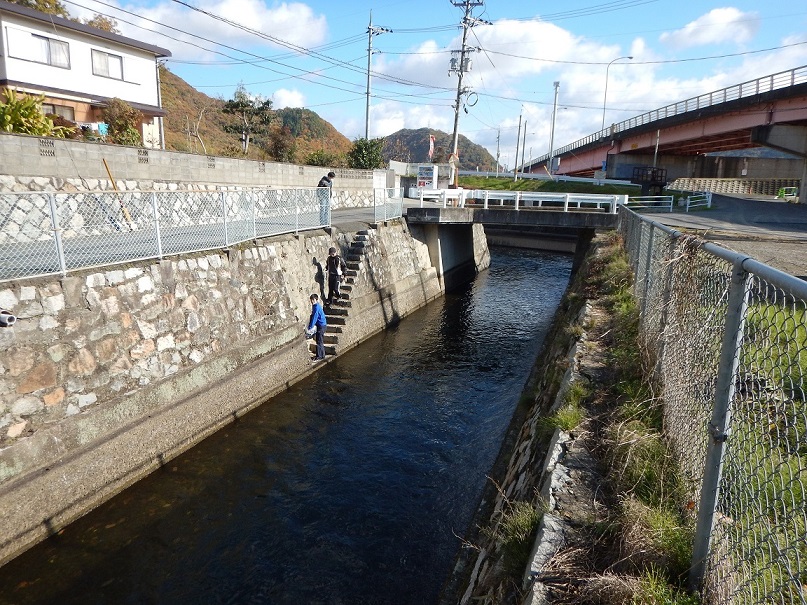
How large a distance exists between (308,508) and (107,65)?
2271 centimetres

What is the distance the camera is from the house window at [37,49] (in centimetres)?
1889

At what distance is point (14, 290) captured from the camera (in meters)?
6.58

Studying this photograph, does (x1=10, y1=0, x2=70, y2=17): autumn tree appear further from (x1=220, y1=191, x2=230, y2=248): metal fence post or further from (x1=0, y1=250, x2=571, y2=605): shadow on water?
(x1=0, y1=250, x2=571, y2=605): shadow on water

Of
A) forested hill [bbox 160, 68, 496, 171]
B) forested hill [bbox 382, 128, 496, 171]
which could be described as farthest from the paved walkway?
forested hill [bbox 382, 128, 496, 171]

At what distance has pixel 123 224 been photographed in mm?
9023

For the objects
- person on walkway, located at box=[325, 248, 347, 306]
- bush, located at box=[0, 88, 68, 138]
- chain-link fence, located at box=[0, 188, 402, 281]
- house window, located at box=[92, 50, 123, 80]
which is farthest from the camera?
house window, located at box=[92, 50, 123, 80]

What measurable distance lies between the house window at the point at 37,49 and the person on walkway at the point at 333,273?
1548cm

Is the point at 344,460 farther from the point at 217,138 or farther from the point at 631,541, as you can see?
the point at 217,138

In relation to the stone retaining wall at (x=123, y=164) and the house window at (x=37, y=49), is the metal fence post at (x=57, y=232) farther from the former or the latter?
the house window at (x=37, y=49)

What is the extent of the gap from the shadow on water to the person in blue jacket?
48 cm

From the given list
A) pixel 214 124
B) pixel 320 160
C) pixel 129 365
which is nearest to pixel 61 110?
pixel 320 160

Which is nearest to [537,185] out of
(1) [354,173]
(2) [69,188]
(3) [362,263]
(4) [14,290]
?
(1) [354,173]

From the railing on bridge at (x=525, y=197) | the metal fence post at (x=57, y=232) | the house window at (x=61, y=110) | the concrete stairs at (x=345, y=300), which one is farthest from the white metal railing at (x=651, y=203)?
the house window at (x=61, y=110)

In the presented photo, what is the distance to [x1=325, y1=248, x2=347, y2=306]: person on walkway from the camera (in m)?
14.1
